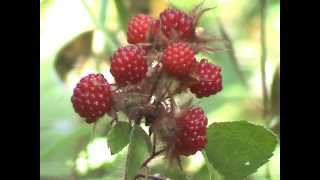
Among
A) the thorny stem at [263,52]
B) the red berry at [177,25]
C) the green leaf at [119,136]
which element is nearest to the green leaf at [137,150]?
the green leaf at [119,136]

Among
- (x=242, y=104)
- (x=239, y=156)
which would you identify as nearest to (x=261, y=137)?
(x=239, y=156)

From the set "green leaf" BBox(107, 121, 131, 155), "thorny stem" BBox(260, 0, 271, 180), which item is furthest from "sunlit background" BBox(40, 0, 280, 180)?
"green leaf" BBox(107, 121, 131, 155)

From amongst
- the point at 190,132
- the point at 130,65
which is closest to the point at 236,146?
the point at 190,132

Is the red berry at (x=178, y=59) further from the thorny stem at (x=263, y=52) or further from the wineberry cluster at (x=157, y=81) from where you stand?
the thorny stem at (x=263, y=52)
